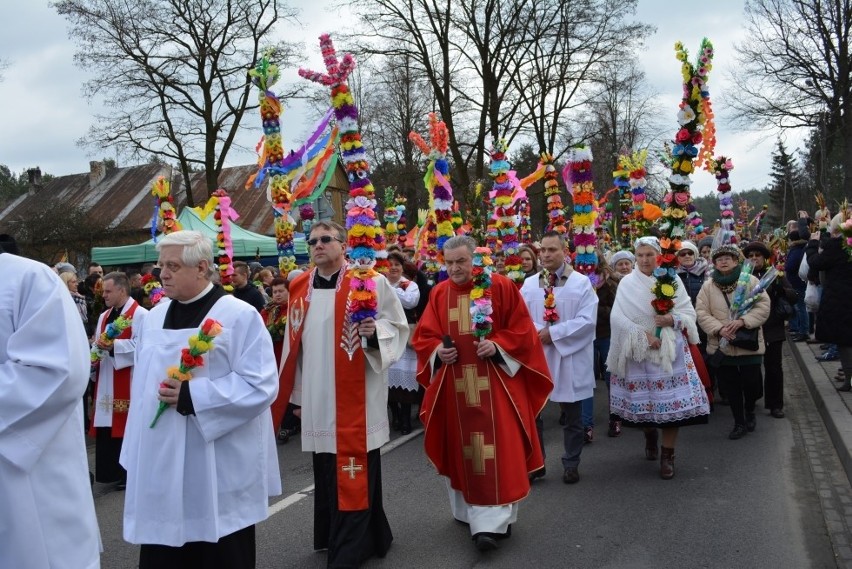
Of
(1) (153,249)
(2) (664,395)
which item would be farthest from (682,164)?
(1) (153,249)

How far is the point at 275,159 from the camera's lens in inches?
387

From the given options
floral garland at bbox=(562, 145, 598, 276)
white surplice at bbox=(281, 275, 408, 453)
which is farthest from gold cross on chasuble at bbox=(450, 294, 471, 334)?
floral garland at bbox=(562, 145, 598, 276)

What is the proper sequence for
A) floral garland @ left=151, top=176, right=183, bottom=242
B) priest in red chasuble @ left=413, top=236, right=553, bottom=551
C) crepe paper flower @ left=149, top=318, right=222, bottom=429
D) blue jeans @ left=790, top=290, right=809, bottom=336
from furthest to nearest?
blue jeans @ left=790, top=290, right=809, bottom=336 < floral garland @ left=151, top=176, right=183, bottom=242 < priest in red chasuble @ left=413, top=236, right=553, bottom=551 < crepe paper flower @ left=149, top=318, right=222, bottom=429

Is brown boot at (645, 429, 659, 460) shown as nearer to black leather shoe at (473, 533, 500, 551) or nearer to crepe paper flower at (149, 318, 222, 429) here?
black leather shoe at (473, 533, 500, 551)

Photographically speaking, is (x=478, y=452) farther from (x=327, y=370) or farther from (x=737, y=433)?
(x=737, y=433)

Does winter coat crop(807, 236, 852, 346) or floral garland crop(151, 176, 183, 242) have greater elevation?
floral garland crop(151, 176, 183, 242)

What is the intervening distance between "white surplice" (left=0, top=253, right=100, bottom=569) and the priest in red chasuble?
2.56m

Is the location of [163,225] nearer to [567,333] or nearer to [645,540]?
[567,333]

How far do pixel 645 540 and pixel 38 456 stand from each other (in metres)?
3.71

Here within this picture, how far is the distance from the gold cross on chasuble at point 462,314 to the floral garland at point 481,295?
0.06m

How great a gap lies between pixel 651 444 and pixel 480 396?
2497 mm

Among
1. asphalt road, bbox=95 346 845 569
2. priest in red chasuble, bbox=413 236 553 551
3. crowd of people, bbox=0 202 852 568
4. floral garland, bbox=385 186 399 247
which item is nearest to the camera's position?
crowd of people, bbox=0 202 852 568

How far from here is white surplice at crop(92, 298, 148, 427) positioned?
21.7ft

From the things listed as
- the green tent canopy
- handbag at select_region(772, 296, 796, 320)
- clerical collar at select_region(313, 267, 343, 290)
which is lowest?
handbag at select_region(772, 296, 796, 320)
